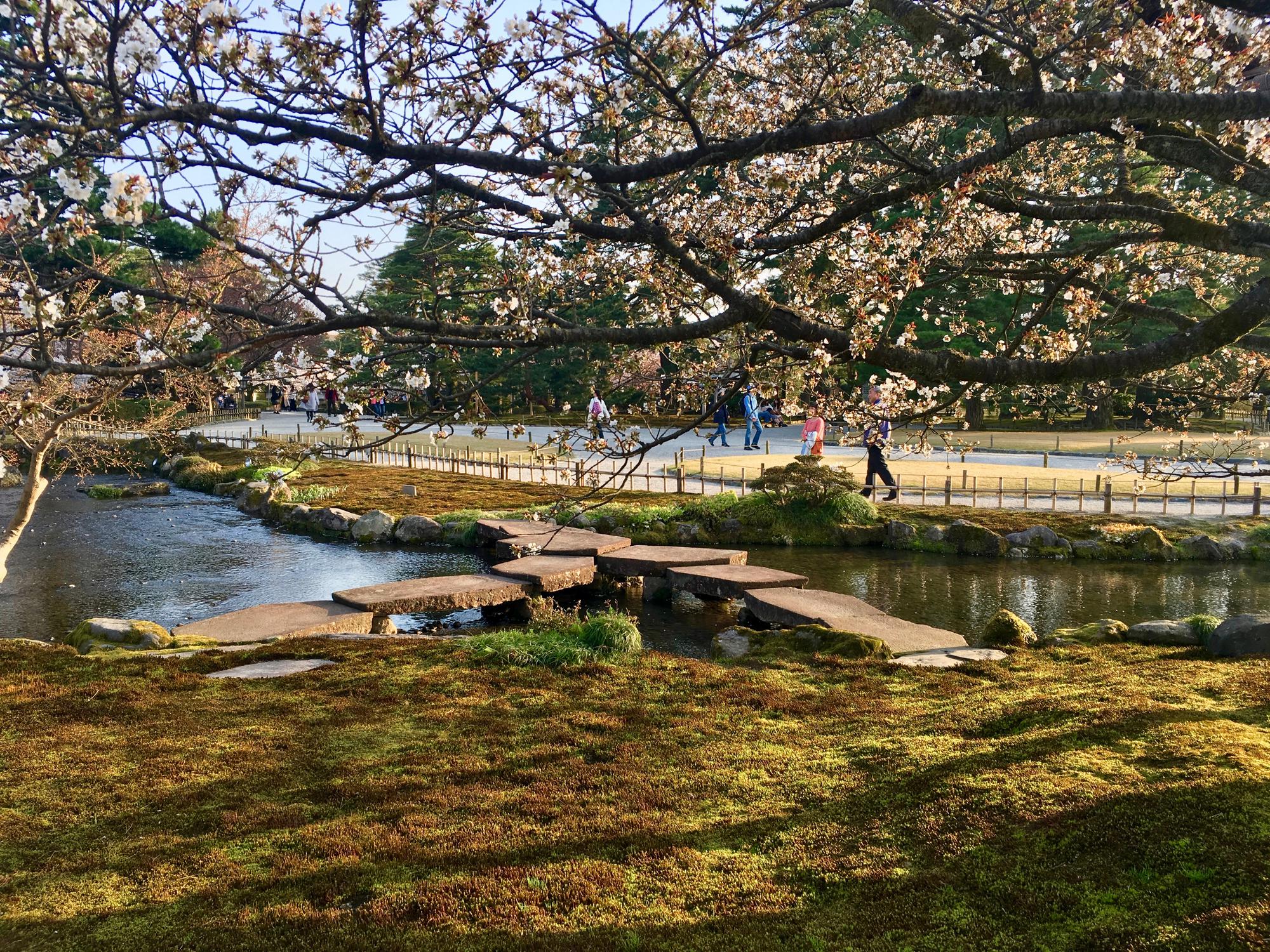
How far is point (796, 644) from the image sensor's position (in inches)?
333

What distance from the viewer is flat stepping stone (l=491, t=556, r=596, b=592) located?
11.2 meters

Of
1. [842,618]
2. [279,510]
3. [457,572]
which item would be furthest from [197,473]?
[842,618]

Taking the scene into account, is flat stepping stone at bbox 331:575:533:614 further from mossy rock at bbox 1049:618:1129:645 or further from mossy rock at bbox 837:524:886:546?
mossy rock at bbox 837:524:886:546

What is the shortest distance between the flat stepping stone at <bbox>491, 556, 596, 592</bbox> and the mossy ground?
4355 mm

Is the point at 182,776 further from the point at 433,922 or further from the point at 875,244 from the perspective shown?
the point at 875,244

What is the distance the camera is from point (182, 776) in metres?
5.07

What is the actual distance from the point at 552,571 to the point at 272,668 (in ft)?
14.7

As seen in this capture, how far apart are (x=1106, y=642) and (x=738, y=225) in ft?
17.2

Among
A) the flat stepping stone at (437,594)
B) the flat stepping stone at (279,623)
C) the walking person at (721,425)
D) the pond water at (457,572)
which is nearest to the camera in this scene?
the flat stepping stone at (279,623)

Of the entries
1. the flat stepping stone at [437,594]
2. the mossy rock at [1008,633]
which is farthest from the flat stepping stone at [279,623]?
the mossy rock at [1008,633]

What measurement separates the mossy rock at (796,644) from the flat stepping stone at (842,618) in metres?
0.29

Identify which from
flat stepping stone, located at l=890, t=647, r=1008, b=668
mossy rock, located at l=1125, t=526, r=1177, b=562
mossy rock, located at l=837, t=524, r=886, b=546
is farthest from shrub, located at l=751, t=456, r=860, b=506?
flat stepping stone, located at l=890, t=647, r=1008, b=668

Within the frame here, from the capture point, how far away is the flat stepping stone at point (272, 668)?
7246 millimetres

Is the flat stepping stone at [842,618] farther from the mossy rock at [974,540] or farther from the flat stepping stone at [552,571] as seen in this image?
the mossy rock at [974,540]
